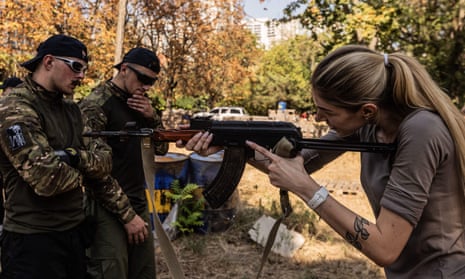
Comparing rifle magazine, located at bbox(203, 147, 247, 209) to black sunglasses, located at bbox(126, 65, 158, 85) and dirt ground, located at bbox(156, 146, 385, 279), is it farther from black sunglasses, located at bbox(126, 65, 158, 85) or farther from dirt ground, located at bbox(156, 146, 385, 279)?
dirt ground, located at bbox(156, 146, 385, 279)

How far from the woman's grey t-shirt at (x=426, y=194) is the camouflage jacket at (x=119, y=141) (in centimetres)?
213

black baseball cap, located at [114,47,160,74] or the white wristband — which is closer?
the white wristband

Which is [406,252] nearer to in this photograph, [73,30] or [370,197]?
[370,197]

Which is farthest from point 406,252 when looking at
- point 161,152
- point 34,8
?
point 34,8

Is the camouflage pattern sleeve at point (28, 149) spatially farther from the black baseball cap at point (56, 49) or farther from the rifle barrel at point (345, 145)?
the rifle barrel at point (345, 145)

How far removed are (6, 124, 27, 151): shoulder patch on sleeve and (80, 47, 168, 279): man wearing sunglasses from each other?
744 millimetres

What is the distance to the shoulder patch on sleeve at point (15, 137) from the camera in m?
2.36

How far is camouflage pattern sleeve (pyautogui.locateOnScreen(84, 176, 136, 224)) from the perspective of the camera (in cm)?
301

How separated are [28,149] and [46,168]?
15cm

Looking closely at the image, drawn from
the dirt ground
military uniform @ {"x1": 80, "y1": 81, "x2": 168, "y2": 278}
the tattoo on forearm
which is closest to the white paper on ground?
the dirt ground

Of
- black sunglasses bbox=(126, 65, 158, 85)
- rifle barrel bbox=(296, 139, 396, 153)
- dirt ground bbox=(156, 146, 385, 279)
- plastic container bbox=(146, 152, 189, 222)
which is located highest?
black sunglasses bbox=(126, 65, 158, 85)

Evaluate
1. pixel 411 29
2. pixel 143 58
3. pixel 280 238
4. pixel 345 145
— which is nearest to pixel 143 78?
pixel 143 58

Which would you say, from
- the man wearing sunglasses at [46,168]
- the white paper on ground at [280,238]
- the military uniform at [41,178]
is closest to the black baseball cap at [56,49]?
the man wearing sunglasses at [46,168]

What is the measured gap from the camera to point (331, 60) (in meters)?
1.64
